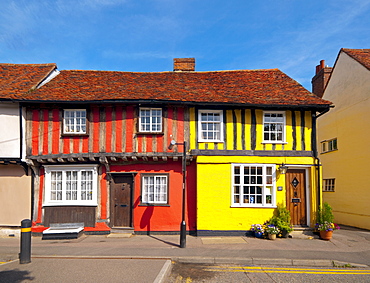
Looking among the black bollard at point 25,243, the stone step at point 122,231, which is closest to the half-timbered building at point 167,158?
the stone step at point 122,231

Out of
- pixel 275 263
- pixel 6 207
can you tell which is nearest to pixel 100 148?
pixel 6 207

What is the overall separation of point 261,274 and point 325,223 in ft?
16.9

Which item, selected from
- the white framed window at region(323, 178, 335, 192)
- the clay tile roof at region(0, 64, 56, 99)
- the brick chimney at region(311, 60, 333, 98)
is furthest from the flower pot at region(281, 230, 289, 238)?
the clay tile roof at region(0, 64, 56, 99)

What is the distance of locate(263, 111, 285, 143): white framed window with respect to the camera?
12.1 meters

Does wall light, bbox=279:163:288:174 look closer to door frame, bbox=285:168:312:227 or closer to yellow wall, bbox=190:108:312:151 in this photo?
door frame, bbox=285:168:312:227

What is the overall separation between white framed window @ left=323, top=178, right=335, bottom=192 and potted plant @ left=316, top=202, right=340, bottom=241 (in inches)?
243

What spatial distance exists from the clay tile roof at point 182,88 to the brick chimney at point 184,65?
0.63 m

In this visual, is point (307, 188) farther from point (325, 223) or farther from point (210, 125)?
point (210, 125)

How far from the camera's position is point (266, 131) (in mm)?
12102

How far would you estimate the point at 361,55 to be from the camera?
50.8 feet

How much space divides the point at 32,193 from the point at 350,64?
16.7 meters

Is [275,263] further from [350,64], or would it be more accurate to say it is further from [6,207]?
[350,64]

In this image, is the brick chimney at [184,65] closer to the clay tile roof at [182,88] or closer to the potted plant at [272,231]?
the clay tile roof at [182,88]

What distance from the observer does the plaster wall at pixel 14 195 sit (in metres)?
11.6
